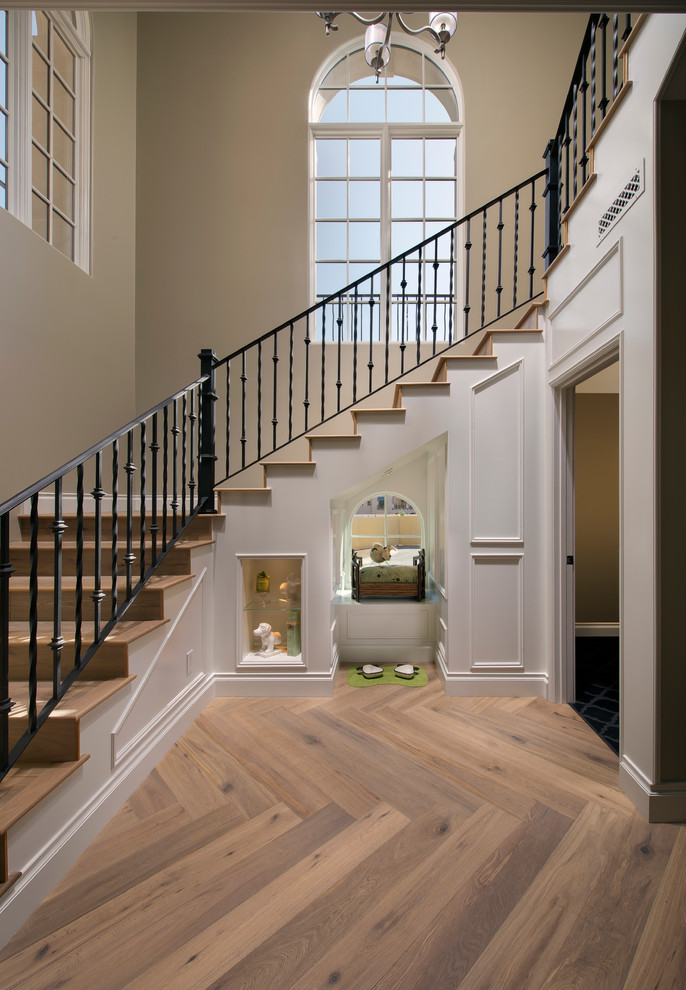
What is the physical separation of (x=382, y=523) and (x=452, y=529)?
1.32 meters

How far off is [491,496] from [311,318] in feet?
8.38

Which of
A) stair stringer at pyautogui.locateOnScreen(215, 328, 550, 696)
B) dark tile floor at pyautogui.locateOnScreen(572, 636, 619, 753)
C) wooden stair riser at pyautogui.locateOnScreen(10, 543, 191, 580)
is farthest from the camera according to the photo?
stair stringer at pyautogui.locateOnScreen(215, 328, 550, 696)

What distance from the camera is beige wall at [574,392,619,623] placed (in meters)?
4.24

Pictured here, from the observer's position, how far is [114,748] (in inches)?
75.8

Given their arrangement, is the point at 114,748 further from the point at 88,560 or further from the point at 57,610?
the point at 88,560

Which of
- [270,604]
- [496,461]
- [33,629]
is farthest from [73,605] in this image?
[496,461]

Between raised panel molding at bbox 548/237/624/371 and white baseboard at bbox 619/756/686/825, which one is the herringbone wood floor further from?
raised panel molding at bbox 548/237/624/371

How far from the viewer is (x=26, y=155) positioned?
3027 mm

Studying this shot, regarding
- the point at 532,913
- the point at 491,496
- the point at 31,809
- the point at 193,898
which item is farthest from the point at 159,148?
the point at 532,913

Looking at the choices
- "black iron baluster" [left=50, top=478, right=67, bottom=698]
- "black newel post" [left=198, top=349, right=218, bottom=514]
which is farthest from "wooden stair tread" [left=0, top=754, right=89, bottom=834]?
"black newel post" [left=198, top=349, right=218, bottom=514]

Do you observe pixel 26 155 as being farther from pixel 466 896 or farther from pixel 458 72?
pixel 466 896

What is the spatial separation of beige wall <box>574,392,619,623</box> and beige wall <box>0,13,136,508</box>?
4.16m

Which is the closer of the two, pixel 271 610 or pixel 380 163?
pixel 271 610

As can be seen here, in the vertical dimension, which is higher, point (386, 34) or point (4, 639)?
point (386, 34)
